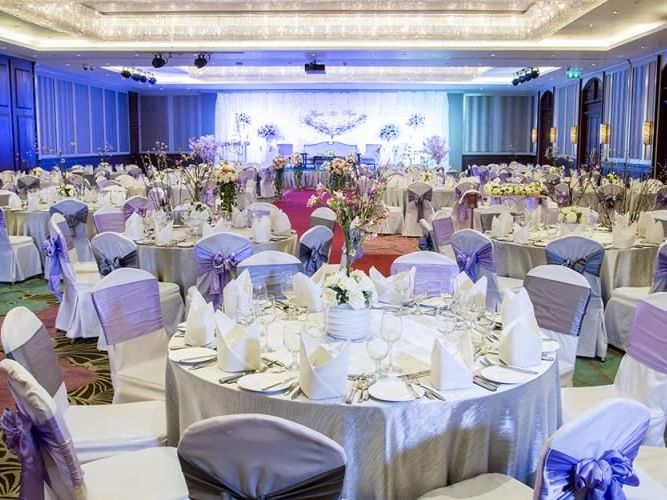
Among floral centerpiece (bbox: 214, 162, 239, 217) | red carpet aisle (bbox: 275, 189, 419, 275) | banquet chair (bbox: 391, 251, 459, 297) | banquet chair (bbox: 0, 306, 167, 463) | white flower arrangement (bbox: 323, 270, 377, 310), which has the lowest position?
red carpet aisle (bbox: 275, 189, 419, 275)

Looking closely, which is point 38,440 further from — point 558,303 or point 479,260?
point 479,260

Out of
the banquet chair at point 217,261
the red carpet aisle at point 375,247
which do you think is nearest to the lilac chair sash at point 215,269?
the banquet chair at point 217,261

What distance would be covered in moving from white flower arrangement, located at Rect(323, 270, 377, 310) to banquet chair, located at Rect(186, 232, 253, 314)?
233 centimetres

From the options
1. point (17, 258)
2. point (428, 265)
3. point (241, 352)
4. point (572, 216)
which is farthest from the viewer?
point (17, 258)

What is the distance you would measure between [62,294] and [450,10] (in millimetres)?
8086

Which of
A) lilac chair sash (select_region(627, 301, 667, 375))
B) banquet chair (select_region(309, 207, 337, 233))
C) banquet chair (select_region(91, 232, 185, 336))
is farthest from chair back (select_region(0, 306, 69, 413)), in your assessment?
banquet chair (select_region(309, 207, 337, 233))

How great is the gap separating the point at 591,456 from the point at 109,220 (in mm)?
6089

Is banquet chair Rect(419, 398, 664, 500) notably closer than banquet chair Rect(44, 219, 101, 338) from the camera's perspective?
Yes

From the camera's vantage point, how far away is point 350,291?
3.00 m

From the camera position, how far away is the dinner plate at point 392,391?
2457mm

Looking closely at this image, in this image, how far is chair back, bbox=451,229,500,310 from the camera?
5418 mm

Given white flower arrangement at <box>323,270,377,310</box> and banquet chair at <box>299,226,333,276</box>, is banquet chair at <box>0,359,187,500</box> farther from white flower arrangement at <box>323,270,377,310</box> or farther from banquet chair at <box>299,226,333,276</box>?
banquet chair at <box>299,226,333,276</box>

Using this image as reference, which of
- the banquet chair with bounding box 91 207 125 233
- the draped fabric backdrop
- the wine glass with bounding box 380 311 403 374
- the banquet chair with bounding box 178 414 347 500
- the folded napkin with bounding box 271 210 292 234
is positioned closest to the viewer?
the banquet chair with bounding box 178 414 347 500

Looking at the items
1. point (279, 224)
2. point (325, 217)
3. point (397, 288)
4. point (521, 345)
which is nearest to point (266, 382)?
point (521, 345)
